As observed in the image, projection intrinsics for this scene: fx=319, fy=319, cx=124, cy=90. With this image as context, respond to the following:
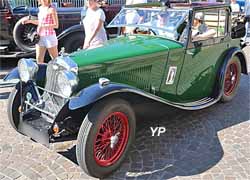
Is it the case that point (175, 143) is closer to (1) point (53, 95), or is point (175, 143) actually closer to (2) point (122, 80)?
(2) point (122, 80)

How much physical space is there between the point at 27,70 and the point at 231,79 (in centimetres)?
319

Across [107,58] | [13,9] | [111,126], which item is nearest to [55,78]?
[107,58]

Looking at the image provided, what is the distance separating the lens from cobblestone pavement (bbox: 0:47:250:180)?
124 inches

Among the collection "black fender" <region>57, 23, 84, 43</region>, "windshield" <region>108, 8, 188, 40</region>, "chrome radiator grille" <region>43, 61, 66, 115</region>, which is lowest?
"chrome radiator grille" <region>43, 61, 66, 115</region>

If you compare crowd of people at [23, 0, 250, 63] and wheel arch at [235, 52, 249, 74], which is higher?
crowd of people at [23, 0, 250, 63]

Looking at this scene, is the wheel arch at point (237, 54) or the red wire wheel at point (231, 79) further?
the red wire wheel at point (231, 79)

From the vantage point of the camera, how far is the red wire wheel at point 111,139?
303 centimetres

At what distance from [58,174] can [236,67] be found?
3379mm

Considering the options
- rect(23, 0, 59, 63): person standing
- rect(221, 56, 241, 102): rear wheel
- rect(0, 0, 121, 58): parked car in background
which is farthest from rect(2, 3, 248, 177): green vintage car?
rect(0, 0, 121, 58): parked car in background

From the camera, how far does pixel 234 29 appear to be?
5422mm

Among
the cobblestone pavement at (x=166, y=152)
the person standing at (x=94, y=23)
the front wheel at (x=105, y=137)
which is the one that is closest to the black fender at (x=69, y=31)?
the person standing at (x=94, y=23)

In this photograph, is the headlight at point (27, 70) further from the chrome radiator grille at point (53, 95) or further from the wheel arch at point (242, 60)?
the wheel arch at point (242, 60)

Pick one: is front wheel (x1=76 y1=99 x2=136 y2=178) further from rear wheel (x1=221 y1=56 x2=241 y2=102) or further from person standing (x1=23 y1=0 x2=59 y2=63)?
person standing (x1=23 y1=0 x2=59 y2=63)

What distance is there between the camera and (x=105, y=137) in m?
3.09
